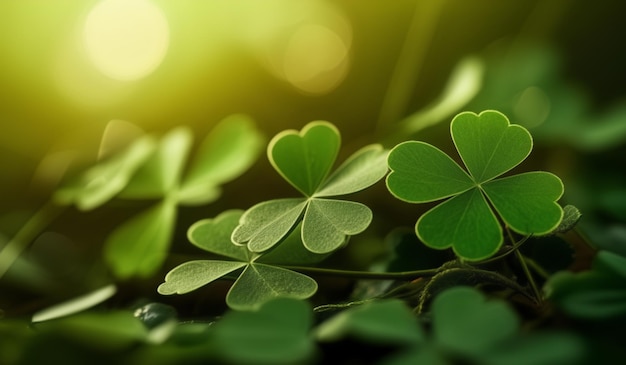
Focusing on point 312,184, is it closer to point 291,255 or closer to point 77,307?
point 291,255

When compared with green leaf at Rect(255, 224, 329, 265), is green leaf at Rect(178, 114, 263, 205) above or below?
above

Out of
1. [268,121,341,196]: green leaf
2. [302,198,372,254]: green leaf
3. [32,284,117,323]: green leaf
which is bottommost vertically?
[302,198,372,254]: green leaf

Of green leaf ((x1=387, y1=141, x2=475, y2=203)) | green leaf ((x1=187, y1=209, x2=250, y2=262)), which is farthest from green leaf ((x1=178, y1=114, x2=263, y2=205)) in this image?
green leaf ((x1=387, y1=141, x2=475, y2=203))

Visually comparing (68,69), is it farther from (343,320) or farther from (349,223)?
(343,320)

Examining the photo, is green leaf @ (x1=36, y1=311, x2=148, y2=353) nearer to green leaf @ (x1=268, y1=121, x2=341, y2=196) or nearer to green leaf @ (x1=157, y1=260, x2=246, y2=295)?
green leaf @ (x1=157, y1=260, x2=246, y2=295)

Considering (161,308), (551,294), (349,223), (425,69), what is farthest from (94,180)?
(425,69)

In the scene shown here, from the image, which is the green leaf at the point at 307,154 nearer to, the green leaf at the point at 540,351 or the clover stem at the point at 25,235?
the green leaf at the point at 540,351

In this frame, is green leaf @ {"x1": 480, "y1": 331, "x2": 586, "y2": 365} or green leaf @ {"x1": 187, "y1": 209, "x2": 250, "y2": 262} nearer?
green leaf @ {"x1": 480, "y1": 331, "x2": 586, "y2": 365}
